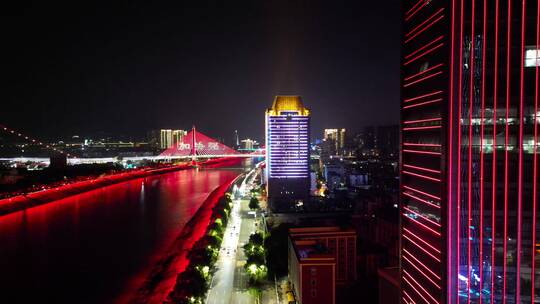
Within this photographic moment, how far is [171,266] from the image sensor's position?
7156mm

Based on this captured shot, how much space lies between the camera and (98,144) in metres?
40.5

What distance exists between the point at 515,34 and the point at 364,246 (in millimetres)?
5176

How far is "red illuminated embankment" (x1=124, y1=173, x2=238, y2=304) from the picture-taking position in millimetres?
5930

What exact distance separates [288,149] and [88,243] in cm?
640

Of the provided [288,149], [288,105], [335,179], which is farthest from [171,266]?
[335,179]

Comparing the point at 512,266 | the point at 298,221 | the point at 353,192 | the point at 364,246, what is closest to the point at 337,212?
the point at 298,221

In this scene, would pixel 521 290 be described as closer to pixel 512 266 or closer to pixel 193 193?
pixel 512 266

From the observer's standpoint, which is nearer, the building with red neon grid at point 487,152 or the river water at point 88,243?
the building with red neon grid at point 487,152

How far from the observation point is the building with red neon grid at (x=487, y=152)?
2.80 m

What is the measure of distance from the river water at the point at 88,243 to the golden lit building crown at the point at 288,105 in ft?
13.8

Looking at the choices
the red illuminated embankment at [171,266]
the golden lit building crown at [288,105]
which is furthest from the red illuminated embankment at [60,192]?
the golden lit building crown at [288,105]

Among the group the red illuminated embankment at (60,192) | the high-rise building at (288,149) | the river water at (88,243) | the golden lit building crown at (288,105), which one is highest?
the golden lit building crown at (288,105)

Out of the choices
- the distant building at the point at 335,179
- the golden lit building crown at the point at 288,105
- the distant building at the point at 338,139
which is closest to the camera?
the golden lit building crown at the point at 288,105

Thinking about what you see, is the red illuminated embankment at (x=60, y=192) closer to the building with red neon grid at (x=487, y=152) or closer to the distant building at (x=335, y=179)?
the distant building at (x=335, y=179)
